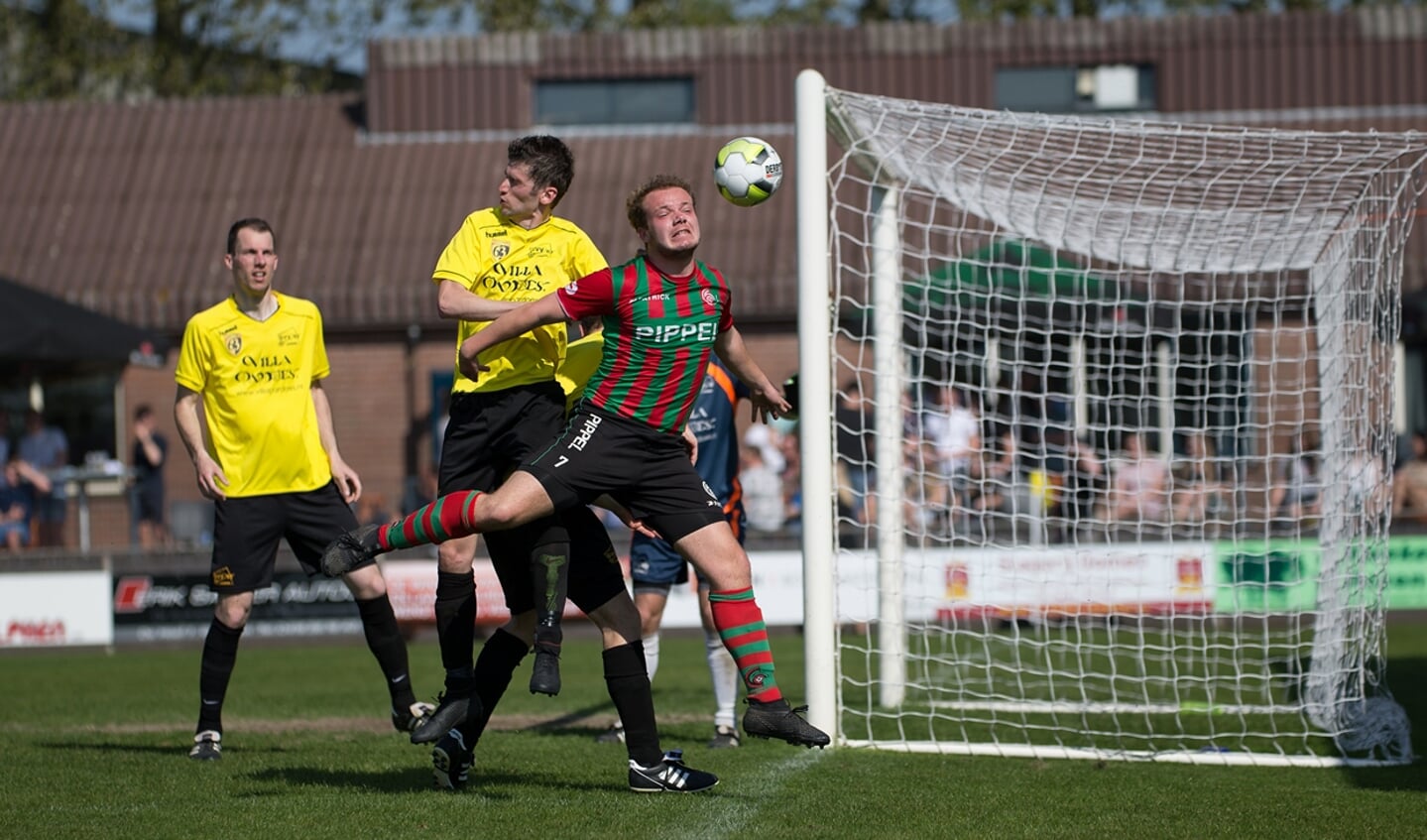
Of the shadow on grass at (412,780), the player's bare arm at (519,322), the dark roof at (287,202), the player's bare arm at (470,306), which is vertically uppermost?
the dark roof at (287,202)

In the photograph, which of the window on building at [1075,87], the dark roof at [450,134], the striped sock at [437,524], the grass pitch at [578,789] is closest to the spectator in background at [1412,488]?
the dark roof at [450,134]

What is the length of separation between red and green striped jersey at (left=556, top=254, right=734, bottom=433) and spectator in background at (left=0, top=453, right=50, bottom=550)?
13565mm

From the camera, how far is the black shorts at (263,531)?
7844 millimetres

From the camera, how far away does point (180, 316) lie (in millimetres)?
22547

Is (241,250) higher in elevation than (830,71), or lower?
lower

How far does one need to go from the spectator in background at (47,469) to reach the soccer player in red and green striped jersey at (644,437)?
43.3ft

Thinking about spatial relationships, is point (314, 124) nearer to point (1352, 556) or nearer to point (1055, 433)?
point (1055, 433)

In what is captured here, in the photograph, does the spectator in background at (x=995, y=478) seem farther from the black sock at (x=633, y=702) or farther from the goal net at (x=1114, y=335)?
the black sock at (x=633, y=702)

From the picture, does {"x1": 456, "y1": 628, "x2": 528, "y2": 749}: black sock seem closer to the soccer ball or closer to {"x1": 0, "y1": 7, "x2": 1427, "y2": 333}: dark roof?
the soccer ball

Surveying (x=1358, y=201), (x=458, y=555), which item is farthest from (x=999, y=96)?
(x=458, y=555)

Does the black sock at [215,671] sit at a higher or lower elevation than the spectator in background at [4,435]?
lower

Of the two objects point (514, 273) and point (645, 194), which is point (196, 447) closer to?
point (514, 273)

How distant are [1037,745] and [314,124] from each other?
18608mm

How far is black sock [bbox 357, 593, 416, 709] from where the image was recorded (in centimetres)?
798
